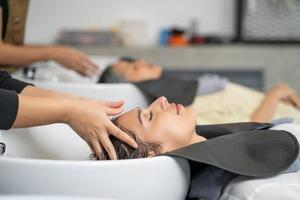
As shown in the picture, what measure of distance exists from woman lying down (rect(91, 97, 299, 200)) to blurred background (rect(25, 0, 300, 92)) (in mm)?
2080

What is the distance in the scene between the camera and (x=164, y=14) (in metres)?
3.62

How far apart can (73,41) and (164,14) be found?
67 cm

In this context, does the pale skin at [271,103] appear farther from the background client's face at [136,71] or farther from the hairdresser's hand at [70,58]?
the hairdresser's hand at [70,58]

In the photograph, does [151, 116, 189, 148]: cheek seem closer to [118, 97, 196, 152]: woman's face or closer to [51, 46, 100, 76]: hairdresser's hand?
[118, 97, 196, 152]: woman's face

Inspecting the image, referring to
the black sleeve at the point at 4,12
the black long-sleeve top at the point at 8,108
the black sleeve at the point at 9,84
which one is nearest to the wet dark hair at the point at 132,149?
the black long-sleeve top at the point at 8,108

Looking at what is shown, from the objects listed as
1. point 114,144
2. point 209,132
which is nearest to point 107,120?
point 114,144

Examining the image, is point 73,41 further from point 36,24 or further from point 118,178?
point 118,178

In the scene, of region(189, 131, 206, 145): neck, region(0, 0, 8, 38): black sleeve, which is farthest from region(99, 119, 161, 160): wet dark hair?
region(0, 0, 8, 38): black sleeve

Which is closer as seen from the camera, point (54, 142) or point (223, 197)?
point (223, 197)

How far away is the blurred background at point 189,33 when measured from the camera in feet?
11.3

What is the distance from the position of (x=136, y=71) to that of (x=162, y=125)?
103 centimetres

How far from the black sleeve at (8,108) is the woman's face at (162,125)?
33 cm

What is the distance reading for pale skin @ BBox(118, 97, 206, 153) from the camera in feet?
4.24

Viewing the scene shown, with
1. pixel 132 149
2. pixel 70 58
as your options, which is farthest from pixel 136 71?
pixel 132 149
